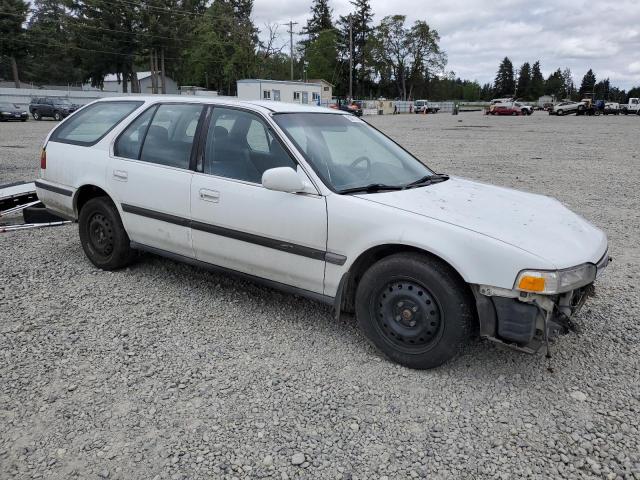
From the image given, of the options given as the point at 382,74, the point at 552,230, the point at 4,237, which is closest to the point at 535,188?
the point at 552,230

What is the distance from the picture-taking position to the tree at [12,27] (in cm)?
5412

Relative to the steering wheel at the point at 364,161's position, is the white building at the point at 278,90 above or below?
above

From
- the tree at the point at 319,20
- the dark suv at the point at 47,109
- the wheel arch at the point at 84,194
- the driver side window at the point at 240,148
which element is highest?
the tree at the point at 319,20

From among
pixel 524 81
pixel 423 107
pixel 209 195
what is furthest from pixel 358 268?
pixel 524 81

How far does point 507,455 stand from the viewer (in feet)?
7.95

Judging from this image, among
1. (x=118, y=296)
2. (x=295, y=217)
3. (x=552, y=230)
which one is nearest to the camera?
(x=552, y=230)

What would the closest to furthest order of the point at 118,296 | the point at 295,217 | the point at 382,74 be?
the point at 295,217 → the point at 118,296 → the point at 382,74

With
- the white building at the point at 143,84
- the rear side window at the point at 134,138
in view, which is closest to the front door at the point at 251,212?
the rear side window at the point at 134,138

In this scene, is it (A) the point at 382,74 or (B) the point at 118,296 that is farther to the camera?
(A) the point at 382,74

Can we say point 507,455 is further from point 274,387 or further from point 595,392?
point 274,387

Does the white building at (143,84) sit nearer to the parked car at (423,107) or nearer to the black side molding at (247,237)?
the parked car at (423,107)

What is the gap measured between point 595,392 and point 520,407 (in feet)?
1.64

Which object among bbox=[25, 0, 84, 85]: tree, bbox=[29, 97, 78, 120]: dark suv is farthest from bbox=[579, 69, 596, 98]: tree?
bbox=[29, 97, 78, 120]: dark suv

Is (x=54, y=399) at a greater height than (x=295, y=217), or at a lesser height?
lesser
